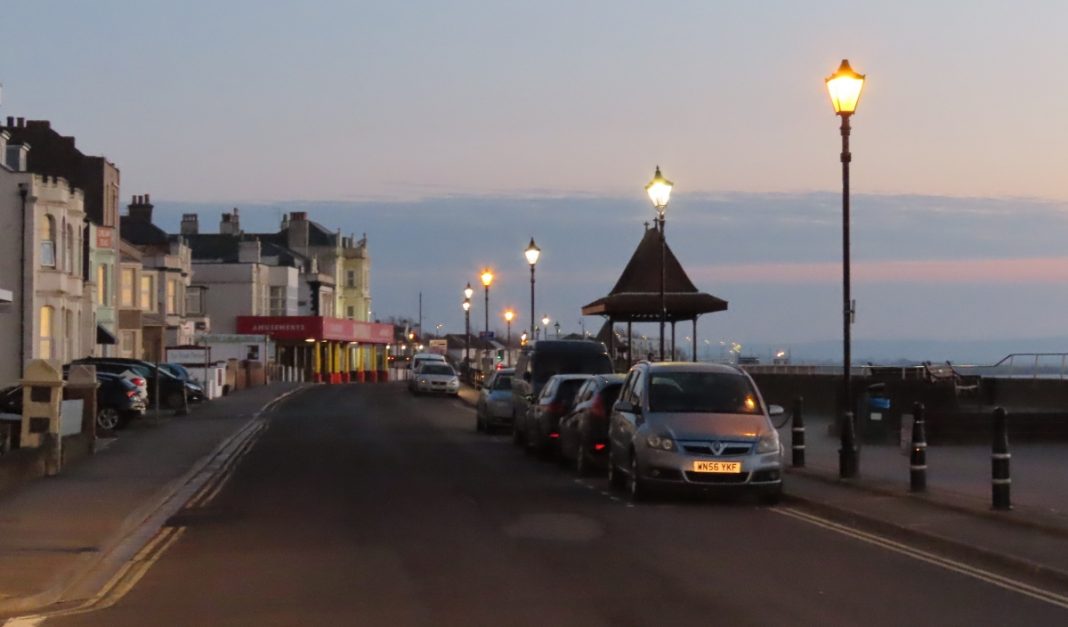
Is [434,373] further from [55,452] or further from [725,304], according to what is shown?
[55,452]

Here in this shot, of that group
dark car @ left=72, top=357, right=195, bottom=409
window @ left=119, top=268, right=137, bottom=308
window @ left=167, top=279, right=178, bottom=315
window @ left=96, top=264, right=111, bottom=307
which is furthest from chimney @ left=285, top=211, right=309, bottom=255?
dark car @ left=72, top=357, right=195, bottom=409

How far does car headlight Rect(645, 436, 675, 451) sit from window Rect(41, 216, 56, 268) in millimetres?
36600

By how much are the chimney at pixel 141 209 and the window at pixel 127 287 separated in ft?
78.7

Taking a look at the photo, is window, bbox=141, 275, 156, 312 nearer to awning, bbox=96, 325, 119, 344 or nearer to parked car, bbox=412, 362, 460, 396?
awning, bbox=96, 325, 119, 344

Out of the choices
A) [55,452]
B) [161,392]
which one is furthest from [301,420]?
[55,452]

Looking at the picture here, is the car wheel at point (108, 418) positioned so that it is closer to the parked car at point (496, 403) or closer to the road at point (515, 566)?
the parked car at point (496, 403)

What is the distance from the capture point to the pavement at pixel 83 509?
456 inches

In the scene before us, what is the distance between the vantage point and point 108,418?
33031 millimetres

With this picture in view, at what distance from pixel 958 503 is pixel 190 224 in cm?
10169

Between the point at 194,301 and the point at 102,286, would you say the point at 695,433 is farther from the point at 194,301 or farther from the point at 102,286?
the point at 194,301

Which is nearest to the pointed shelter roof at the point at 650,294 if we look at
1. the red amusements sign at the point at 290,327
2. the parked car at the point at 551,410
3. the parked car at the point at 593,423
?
the parked car at the point at 551,410

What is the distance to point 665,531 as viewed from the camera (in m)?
14.9

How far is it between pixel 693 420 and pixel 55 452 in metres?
9.45

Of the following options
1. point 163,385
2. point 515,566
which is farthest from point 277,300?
point 515,566
